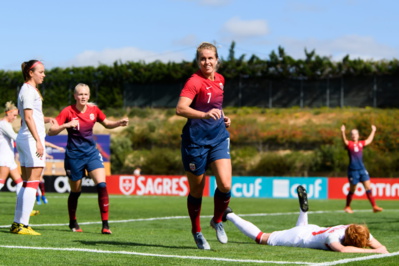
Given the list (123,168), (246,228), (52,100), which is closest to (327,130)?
(123,168)

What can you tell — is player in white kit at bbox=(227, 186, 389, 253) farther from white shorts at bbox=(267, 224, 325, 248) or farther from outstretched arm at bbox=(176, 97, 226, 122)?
outstretched arm at bbox=(176, 97, 226, 122)

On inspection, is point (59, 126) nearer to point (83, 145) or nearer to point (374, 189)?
point (83, 145)

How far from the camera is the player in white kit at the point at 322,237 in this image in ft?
25.9

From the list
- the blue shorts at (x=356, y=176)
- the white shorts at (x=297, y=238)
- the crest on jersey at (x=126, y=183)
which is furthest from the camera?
the crest on jersey at (x=126, y=183)

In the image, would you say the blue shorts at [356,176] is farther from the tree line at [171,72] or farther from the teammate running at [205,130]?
the tree line at [171,72]

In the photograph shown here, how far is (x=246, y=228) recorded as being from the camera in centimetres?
906

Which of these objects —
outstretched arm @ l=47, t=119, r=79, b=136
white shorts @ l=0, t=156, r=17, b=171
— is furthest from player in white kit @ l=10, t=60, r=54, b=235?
white shorts @ l=0, t=156, r=17, b=171

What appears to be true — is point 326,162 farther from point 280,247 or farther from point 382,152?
point 280,247

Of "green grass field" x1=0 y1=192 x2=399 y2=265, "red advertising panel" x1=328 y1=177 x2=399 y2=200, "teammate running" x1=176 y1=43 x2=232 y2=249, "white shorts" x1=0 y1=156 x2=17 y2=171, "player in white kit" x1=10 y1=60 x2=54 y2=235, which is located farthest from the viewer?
"red advertising panel" x1=328 y1=177 x2=399 y2=200

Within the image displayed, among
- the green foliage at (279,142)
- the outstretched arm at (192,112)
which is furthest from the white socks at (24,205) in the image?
the green foliage at (279,142)

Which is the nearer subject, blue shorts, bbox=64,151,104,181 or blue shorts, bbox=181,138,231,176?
blue shorts, bbox=181,138,231,176

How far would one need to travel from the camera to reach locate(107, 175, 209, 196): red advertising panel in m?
35.8

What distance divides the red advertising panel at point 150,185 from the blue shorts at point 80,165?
25398 millimetres

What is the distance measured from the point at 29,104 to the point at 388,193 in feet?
88.0
